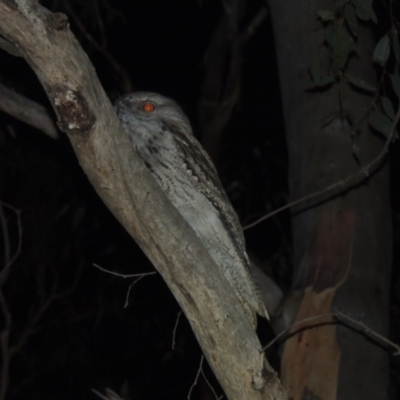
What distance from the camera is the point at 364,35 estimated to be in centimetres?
338

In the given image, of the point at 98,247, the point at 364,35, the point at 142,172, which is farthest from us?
the point at 98,247

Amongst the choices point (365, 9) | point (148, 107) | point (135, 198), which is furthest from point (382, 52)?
point (135, 198)

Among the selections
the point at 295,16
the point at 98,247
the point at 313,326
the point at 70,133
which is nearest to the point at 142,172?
the point at 70,133

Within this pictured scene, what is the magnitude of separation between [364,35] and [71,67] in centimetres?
188

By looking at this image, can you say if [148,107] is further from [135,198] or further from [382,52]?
[135,198]

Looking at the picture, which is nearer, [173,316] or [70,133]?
[70,133]

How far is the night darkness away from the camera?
17.8 ft

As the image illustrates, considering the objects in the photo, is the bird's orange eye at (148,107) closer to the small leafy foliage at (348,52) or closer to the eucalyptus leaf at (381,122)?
the small leafy foliage at (348,52)

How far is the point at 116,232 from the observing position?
4770 mm

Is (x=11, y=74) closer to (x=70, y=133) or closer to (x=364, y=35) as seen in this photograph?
(x=364, y=35)

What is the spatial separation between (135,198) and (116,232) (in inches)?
111

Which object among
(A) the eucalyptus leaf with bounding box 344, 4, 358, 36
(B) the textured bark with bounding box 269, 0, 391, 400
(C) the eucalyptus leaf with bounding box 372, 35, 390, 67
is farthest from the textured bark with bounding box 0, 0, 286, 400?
(A) the eucalyptus leaf with bounding box 344, 4, 358, 36

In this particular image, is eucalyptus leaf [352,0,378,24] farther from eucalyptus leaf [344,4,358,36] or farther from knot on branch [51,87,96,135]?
knot on branch [51,87,96,135]

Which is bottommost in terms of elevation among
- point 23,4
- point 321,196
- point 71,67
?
point 321,196
